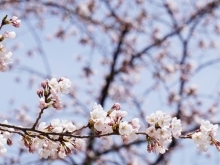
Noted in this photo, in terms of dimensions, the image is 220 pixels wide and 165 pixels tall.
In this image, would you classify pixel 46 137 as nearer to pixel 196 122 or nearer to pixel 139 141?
pixel 139 141

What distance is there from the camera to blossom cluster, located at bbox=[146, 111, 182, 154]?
2158 mm

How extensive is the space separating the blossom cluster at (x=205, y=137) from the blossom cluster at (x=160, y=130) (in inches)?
4.9

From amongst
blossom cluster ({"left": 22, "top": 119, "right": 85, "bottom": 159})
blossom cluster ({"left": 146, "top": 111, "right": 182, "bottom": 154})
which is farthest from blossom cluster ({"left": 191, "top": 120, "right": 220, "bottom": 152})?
blossom cluster ({"left": 22, "top": 119, "right": 85, "bottom": 159})

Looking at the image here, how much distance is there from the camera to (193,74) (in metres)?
9.76

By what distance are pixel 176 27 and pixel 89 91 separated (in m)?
2.71

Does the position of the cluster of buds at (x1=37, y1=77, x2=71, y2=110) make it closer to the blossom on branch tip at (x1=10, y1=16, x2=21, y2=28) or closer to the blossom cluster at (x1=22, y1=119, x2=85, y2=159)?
the blossom cluster at (x1=22, y1=119, x2=85, y2=159)

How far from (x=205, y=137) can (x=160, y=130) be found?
273mm

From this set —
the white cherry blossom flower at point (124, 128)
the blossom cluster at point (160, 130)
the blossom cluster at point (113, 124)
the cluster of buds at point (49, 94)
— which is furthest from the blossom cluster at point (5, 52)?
the blossom cluster at point (160, 130)

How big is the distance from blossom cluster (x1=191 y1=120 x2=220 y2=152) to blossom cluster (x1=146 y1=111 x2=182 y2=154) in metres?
0.12

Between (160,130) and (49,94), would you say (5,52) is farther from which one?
(160,130)

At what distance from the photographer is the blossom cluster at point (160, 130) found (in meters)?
2.16

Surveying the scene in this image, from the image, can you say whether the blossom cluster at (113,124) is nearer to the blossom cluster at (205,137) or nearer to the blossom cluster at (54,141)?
the blossom cluster at (54,141)

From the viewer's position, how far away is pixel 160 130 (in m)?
2.16

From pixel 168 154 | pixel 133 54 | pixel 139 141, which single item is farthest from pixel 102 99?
pixel 139 141
